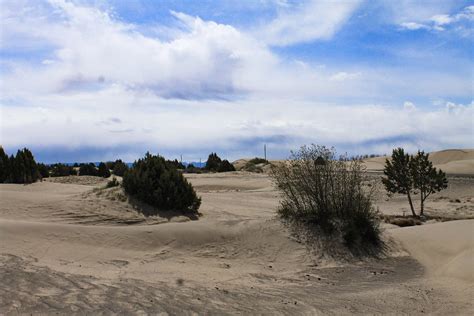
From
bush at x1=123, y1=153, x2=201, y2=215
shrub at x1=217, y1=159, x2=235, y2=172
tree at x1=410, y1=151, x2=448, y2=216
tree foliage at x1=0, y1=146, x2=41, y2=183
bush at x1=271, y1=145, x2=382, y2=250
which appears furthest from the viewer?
shrub at x1=217, y1=159, x2=235, y2=172

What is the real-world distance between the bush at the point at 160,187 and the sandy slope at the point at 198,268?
3.05ft

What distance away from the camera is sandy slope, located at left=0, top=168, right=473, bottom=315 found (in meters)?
7.98

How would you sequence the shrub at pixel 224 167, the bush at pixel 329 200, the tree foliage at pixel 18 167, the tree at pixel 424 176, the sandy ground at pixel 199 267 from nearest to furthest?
the sandy ground at pixel 199 267, the bush at pixel 329 200, the tree at pixel 424 176, the tree foliage at pixel 18 167, the shrub at pixel 224 167

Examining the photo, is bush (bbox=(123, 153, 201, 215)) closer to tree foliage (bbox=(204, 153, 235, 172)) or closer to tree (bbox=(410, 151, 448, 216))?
tree (bbox=(410, 151, 448, 216))

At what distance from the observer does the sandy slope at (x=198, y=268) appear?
Result: 7984 millimetres

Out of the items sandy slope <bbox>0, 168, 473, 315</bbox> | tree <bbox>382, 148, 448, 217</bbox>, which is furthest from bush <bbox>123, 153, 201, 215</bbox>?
tree <bbox>382, 148, 448, 217</bbox>

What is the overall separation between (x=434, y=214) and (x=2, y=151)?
937 inches

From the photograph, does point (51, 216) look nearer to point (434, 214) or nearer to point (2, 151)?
point (2, 151)

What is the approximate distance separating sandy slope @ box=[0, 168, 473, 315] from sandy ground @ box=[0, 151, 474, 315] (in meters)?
0.03

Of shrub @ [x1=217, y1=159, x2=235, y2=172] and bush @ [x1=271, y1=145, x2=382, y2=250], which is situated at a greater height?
shrub @ [x1=217, y1=159, x2=235, y2=172]

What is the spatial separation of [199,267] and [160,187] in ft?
20.1

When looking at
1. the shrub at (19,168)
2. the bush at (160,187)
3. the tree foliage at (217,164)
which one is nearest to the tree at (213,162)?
the tree foliage at (217,164)

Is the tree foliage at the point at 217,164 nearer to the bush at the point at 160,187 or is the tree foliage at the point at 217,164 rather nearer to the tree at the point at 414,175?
the tree at the point at 414,175

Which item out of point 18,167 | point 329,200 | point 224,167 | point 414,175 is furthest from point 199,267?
point 224,167
